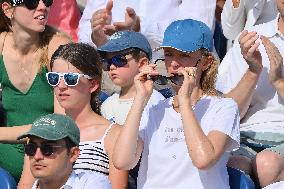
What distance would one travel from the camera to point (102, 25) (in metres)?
4.91

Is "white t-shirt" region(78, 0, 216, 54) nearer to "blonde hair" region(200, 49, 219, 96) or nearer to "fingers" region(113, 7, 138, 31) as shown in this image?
"fingers" region(113, 7, 138, 31)

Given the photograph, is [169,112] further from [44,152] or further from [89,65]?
[44,152]

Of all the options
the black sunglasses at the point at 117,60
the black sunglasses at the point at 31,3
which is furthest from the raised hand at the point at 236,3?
the black sunglasses at the point at 31,3

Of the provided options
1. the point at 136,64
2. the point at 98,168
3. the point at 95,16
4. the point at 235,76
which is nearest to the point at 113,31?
the point at 95,16

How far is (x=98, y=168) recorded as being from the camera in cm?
409

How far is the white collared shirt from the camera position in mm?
3518

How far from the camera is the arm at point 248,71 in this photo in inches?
169

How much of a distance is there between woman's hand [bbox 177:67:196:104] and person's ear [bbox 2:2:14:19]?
4.47 feet

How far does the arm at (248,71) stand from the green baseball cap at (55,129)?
1.23 m

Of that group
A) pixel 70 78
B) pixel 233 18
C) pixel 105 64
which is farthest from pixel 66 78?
pixel 233 18

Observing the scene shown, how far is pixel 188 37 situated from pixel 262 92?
89cm

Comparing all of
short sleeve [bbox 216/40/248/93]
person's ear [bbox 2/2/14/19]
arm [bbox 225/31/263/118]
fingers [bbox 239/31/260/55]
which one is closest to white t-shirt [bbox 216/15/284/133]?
short sleeve [bbox 216/40/248/93]

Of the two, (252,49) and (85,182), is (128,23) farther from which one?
(85,182)

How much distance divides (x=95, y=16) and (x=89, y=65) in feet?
→ 2.37
